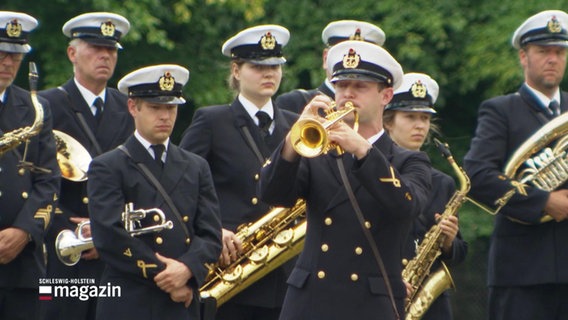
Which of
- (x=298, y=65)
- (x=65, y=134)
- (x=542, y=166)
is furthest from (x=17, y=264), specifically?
(x=298, y=65)

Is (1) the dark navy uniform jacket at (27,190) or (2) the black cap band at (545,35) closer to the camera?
(1) the dark navy uniform jacket at (27,190)

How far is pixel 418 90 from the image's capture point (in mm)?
11195

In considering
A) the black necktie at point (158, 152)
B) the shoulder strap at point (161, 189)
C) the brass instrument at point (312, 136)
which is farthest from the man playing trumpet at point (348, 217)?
the black necktie at point (158, 152)

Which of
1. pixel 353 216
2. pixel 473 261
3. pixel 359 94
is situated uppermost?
pixel 359 94

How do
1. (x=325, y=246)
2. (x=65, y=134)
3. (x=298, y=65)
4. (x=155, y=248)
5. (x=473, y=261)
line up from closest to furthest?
(x=325, y=246) < (x=155, y=248) < (x=65, y=134) < (x=473, y=261) < (x=298, y=65)

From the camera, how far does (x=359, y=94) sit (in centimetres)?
842

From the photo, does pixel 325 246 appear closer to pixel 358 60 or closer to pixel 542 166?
pixel 358 60

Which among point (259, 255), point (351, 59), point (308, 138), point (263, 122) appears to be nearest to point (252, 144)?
point (263, 122)

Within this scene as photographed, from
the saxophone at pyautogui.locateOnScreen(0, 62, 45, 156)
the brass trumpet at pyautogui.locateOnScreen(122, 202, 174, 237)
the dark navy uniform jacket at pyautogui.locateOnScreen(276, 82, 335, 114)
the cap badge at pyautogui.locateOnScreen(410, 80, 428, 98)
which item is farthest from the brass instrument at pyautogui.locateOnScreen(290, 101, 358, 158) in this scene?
the dark navy uniform jacket at pyautogui.locateOnScreen(276, 82, 335, 114)

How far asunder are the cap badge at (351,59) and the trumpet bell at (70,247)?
270 cm

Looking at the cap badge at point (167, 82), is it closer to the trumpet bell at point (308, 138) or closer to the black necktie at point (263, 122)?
the black necktie at point (263, 122)

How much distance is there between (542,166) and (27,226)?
Answer: 3.53 meters

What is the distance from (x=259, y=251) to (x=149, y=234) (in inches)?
48.8

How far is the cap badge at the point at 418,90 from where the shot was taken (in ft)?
36.7
